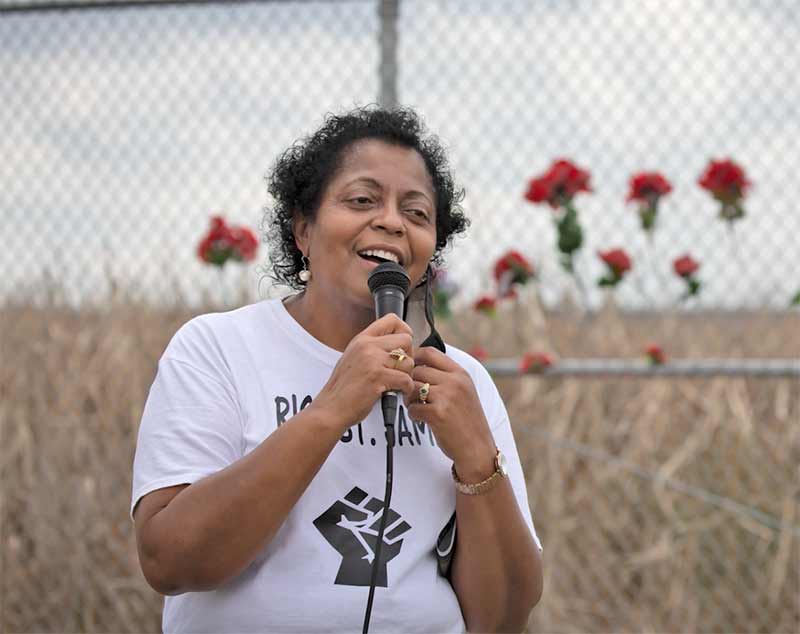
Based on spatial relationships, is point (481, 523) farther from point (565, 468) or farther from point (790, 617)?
point (790, 617)

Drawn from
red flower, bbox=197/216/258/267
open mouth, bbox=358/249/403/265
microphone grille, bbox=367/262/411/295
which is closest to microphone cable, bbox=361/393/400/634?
microphone grille, bbox=367/262/411/295

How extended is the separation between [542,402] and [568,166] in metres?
1.04

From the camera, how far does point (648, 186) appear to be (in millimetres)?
3930

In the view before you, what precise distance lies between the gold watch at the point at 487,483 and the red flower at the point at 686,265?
6.80 ft

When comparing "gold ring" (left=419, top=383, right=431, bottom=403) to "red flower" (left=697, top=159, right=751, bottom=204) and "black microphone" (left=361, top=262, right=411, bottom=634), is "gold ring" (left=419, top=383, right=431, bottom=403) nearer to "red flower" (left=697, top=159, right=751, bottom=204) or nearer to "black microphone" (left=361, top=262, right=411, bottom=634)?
"black microphone" (left=361, top=262, right=411, bottom=634)

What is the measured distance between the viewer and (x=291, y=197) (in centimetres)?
247

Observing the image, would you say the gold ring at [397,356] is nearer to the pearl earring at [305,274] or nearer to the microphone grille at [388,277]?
the microphone grille at [388,277]

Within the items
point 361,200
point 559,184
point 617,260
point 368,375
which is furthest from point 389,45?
point 368,375

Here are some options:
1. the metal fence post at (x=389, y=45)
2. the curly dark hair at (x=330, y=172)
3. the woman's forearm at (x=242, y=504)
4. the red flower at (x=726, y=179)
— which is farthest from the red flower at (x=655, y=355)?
the woman's forearm at (x=242, y=504)

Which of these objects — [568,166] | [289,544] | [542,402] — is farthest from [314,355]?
[542,402]

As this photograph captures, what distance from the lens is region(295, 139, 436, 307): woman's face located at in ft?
7.11

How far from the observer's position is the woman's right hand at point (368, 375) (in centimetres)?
187

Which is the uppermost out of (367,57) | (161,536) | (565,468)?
(367,57)

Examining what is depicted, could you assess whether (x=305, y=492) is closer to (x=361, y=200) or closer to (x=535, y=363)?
(x=361, y=200)
